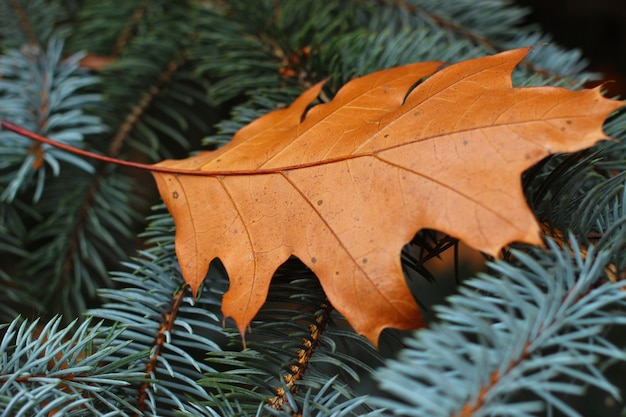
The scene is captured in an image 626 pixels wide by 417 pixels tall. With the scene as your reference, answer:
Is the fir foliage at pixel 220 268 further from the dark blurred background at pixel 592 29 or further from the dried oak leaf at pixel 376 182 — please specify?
the dark blurred background at pixel 592 29

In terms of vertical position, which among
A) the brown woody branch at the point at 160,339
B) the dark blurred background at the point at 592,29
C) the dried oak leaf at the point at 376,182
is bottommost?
the dark blurred background at the point at 592,29

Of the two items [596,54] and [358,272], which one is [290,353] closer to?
[358,272]

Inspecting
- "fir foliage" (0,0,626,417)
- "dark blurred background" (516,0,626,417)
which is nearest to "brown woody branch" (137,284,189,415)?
"fir foliage" (0,0,626,417)

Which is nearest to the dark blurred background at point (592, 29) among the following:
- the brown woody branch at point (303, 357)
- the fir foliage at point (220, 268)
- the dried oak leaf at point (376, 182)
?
the fir foliage at point (220, 268)

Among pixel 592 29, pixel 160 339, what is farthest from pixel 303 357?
pixel 592 29

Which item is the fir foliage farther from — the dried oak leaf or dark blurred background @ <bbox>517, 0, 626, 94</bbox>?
dark blurred background @ <bbox>517, 0, 626, 94</bbox>

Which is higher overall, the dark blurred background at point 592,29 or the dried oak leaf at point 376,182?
the dried oak leaf at point 376,182

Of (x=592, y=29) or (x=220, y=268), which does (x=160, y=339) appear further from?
(x=592, y=29)
